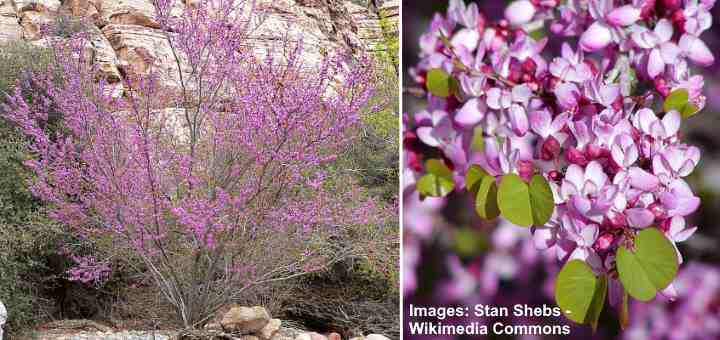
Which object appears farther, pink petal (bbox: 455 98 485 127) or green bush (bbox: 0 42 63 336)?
green bush (bbox: 0 42 63 336)

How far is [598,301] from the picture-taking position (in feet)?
3.51

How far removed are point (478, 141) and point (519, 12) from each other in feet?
0.60

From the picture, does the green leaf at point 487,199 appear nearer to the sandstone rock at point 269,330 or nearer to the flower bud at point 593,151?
the flower bud at point 593,151

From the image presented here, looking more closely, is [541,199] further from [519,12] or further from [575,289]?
[519,12]

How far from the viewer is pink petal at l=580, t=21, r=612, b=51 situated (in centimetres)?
98

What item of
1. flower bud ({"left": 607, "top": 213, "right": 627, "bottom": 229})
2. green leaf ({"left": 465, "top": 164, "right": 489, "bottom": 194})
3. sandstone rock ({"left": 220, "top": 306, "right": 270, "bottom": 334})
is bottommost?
sandstone rock ({"left": 220, "top": 306, "right": 270, "bottom": 334})

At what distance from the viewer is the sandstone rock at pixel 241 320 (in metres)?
3.32

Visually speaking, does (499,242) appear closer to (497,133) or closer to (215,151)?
(497,133)

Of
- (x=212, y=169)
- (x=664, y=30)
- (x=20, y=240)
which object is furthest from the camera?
(x=20, y=240)

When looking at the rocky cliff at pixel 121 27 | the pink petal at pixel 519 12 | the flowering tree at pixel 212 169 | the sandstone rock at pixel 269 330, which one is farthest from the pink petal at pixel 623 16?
the rocky cliff at pixel 121 27

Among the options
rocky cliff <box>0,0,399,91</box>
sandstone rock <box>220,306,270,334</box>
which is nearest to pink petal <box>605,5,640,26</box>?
sandstone rock <box>220,306,270,334</box>

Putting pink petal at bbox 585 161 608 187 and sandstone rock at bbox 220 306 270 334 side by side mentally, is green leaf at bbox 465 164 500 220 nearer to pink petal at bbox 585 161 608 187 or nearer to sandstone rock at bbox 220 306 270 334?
pink petal at bbox 585 161 608 187

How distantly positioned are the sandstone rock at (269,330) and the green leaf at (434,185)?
262 centimetres

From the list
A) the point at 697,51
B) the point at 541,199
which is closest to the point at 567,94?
the point at 541,199
